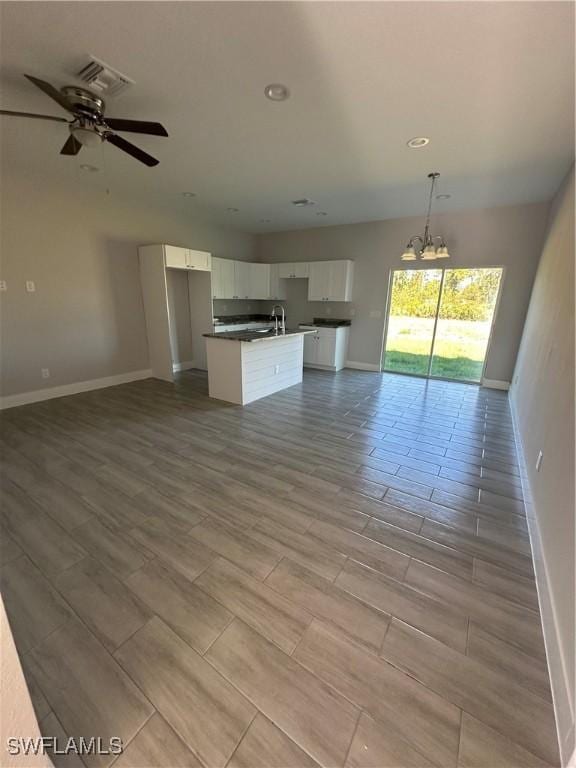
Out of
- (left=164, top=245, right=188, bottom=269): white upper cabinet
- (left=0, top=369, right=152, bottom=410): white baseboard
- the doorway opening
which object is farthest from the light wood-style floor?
(left=164, top=245, right=188, bottom=269): white upper cabinet

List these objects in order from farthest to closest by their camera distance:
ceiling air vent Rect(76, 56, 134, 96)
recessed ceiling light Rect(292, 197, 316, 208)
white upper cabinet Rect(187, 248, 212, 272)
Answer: white upper cabinet Rect(187, 248, 212, 272)
recessed ceiling light Rect(292, 197, 316, 208)
ceiling air vent Rect(76, 56, 134, 96)

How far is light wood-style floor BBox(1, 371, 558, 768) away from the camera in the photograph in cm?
108

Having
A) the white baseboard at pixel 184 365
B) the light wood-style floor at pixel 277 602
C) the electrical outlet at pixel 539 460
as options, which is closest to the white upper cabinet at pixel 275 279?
the white baseboard at pixel 184 365

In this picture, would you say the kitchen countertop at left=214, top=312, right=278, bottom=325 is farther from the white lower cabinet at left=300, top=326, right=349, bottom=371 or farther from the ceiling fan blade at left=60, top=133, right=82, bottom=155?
the ceiling fan blade at left=60, top=133, right=82, bottom=155

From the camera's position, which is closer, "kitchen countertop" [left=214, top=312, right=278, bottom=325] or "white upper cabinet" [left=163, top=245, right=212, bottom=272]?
"white upper cabinet" [left=163, top=245, right=212, bottom=272]

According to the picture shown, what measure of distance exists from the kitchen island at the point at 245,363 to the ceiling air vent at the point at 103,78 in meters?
2.41

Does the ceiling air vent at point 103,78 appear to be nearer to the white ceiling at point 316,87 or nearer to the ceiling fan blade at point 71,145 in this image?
the white ceiling at point 316,87

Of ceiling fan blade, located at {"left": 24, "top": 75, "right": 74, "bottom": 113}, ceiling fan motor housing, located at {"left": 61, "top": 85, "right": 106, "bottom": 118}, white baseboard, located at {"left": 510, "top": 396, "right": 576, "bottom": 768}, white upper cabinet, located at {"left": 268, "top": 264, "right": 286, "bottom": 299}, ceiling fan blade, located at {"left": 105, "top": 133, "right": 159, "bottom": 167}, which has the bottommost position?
white baseboard, located at {"left": 510, "top": 396, "right": 576, "bottom": 768}

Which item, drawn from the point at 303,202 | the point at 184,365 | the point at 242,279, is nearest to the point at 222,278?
the point at 242,279

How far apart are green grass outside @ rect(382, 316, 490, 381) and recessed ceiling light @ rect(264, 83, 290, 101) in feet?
14.6

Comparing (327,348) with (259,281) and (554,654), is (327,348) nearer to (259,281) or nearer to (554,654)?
(259,281)

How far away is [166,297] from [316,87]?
3620 millimetres

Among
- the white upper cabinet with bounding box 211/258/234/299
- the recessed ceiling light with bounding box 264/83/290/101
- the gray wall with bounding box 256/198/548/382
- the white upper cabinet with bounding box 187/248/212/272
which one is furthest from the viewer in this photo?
the white upper cabinet with bounding box 211/258/234/299

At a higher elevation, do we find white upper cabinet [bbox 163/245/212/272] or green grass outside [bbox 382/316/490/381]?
white upper cabinet [bbox 163/245/212/272]
